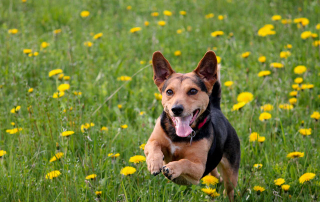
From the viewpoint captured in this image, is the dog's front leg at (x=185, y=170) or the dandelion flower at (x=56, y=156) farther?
the dandelion flower at (x=56, y=156)

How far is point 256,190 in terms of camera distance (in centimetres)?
438

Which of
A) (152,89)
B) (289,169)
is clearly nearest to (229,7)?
(152,89)

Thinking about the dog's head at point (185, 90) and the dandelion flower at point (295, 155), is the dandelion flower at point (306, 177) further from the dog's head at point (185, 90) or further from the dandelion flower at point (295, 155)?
the dog's head at point (185, 90)

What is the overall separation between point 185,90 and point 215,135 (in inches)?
26.1

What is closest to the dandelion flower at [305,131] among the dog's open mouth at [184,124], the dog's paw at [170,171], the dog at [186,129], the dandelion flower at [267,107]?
the dandelion flower at [267,107]

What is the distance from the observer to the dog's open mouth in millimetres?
3648

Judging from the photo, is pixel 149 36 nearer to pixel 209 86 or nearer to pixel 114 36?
pixel 114 36

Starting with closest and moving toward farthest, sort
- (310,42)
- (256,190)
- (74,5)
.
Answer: (256,190)
(310,42)
(74,5)

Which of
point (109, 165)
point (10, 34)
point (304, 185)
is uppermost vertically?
point (10, 34)

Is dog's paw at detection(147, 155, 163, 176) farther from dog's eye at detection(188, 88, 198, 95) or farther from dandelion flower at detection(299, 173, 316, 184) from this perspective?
dandelion flower at detection(299, 173, 316, 184)

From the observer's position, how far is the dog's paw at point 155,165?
328 cm

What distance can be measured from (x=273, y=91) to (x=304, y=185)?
2450 mm

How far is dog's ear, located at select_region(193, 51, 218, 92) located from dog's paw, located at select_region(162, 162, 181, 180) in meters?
1.08

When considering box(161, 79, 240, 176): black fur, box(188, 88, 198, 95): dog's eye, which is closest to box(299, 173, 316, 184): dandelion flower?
box(161, 79, 240, 176): black fur
